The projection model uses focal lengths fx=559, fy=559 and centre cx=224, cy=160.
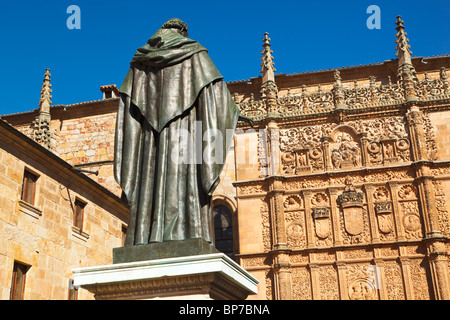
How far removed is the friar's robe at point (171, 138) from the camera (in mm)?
4441

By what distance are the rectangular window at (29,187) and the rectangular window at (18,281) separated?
164cm

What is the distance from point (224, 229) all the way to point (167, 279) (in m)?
18.2

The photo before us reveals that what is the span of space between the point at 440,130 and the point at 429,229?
380cm

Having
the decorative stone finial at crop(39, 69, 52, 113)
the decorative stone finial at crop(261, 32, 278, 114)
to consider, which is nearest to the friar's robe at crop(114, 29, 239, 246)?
the decorative stone finial at crop(261, 32, 278, 114)

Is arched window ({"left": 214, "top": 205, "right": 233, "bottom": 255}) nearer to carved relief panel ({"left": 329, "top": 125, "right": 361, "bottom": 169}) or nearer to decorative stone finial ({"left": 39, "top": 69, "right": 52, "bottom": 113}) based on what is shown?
carved relief panel ({"left": 329, "top": 125, "right": 361, "bottom": 169})

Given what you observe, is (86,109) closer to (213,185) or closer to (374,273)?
(374,273)

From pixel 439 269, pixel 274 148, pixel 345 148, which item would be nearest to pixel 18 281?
pixel 274 148

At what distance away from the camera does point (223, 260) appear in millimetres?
3771

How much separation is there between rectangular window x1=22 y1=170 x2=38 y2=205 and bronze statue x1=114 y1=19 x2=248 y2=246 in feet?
33.2

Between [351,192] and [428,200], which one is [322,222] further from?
[428,200]

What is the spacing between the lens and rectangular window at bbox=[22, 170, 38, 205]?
14.1 meters

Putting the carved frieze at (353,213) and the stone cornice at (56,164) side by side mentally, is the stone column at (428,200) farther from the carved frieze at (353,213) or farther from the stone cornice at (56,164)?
the stone cornice at (56,164)

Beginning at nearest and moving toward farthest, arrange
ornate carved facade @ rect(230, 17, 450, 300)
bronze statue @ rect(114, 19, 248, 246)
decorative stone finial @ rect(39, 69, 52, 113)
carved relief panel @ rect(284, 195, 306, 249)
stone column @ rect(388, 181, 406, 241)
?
bronze statue @ rect(114, 19, 248, 246) < ornate carved facade @ rect(230, 17, 450, 300) < stone column @ rect(388, 181, 406, 241) < carved relief panel @ rect(284, 195, 306, 249) < decorative stone finial @ rect(39, 69, 52, 113)

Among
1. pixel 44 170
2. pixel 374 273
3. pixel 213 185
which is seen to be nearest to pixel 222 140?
pixel 213 185
